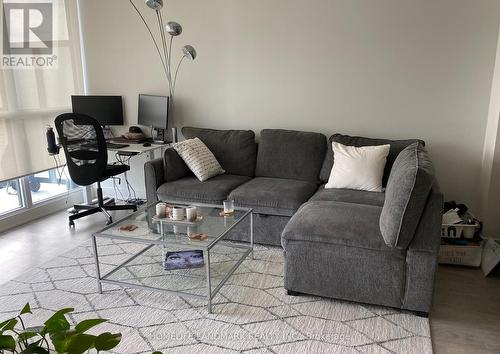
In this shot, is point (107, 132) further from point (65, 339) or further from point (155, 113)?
point (65, 339)

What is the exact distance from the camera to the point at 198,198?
11.5 feet

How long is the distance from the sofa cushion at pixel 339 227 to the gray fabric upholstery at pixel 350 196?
0.31m

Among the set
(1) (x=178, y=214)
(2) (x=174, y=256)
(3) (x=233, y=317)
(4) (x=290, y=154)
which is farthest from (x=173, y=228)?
(4) (x=290, y=154)

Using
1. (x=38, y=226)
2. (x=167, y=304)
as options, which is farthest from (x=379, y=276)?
(x=38, y=226)

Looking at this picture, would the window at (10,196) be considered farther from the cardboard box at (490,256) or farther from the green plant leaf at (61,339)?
the cardboard box at (490,256)

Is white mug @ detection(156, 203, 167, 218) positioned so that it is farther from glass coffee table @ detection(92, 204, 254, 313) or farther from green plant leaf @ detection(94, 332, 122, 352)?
green plant leaf @ detection(94, 332, 122, 352)

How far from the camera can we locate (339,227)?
8.22ft

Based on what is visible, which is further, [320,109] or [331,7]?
[320,109]

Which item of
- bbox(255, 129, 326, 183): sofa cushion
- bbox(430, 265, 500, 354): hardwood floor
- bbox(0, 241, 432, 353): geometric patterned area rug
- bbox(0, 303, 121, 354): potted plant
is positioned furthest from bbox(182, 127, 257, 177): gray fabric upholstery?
bbox(0, 303, 121, 354): potted plant

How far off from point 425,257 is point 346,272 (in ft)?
1.47

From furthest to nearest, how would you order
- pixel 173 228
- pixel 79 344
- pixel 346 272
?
pixel 173 228, pixel 346 272, pixel 79 344

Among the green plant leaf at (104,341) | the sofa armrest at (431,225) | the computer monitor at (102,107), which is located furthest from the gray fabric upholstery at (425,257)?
the computer monitor at (102,107)

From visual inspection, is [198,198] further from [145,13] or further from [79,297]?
[145,13]

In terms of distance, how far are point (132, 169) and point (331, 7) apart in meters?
2.75
